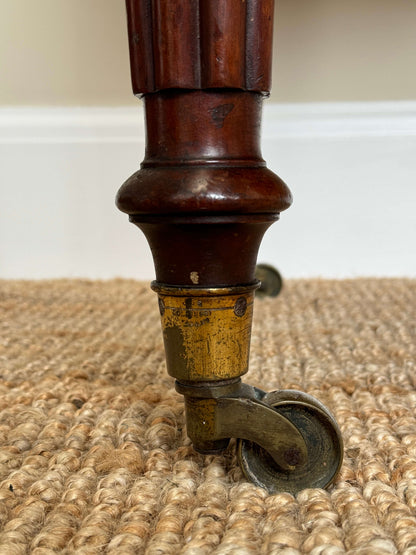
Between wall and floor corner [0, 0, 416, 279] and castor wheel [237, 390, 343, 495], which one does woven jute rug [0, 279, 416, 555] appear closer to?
castor wheel [237, 390, 343, 495]

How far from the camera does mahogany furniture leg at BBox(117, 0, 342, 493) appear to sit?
445mm

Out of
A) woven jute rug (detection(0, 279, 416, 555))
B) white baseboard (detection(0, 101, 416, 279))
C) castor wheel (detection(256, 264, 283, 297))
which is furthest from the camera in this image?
white baseboard (detection(0, 101, 416, 279))

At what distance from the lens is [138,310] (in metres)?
1.14

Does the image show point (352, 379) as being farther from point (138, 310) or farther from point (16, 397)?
point (138, 310)

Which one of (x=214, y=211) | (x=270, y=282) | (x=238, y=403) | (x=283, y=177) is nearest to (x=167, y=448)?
(x=238, y=403)

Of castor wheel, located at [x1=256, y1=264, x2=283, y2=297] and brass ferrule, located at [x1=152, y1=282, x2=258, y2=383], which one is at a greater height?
brass ferrule, located at [x1=152, y1=282, x2=258, y2=383]

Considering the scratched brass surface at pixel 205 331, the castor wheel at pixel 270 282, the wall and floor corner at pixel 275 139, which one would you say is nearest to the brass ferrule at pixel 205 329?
the scratched brass surface at pixel 205 331

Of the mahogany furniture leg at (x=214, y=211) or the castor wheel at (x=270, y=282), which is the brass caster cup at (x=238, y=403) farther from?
the castor wheel at (x=270, y=282)

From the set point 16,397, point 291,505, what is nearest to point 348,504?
point 291,505

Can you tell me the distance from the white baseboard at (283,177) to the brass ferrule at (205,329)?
35.6 inches

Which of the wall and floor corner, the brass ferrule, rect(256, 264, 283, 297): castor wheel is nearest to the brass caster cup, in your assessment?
the brass ferrule

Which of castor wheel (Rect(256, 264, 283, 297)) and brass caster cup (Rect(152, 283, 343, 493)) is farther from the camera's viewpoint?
castor wheel (Rect(256, 264, 283, 297))

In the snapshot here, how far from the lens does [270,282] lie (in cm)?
126

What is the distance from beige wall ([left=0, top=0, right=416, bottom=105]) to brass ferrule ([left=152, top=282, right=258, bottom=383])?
925 millimetres
